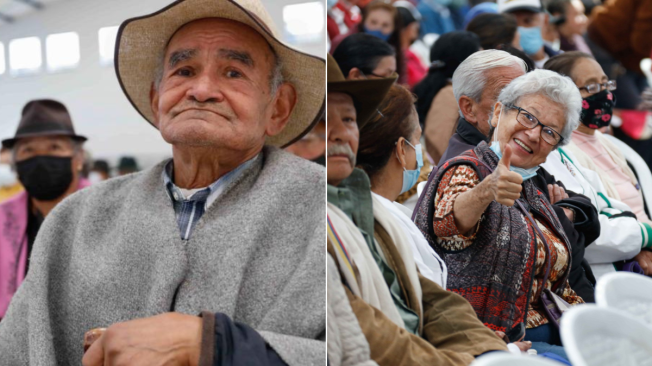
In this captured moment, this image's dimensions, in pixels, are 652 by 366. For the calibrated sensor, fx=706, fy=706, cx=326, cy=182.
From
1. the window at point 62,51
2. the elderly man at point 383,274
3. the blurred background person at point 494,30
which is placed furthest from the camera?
the window at point 62,51

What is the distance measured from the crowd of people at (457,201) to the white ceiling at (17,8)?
129 centimetres

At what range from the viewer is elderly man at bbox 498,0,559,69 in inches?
64.5

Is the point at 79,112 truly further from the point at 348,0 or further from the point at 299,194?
the point at 348,0

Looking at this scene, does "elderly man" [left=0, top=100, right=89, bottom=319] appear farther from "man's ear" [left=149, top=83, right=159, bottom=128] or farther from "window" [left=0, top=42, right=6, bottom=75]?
"man's ear" [left=149, top=83, right=159, bottom=128]

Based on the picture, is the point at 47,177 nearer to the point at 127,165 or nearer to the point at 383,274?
the point at 127,165

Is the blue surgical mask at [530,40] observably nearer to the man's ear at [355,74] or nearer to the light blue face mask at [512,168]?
the light blue face mask at [512,168]

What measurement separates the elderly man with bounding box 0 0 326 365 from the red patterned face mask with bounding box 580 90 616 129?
0.71 metres

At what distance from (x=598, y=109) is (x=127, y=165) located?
1485 millimetres

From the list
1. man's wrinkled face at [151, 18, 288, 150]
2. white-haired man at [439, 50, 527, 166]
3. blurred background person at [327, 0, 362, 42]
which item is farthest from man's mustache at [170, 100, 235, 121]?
white-haired man at [439, 50, 527, 166]

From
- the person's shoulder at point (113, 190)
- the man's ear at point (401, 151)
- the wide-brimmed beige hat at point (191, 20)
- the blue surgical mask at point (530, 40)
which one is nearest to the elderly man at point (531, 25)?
the blue surgical mask at point (530, 40)

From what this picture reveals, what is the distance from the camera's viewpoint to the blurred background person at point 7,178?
2527 millimetres

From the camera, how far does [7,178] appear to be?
2.56 meters

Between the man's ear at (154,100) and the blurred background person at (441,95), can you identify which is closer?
the blurred background person at (441,95)

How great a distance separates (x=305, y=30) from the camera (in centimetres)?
206
